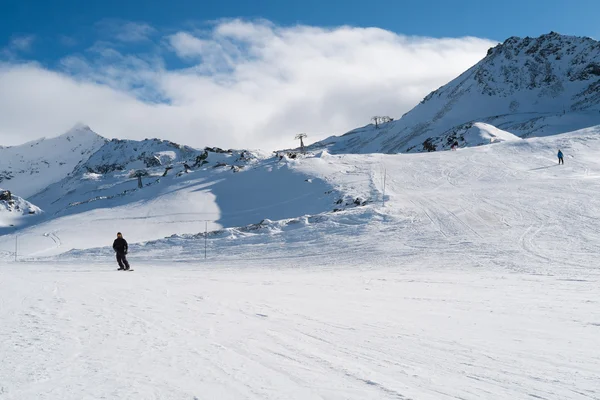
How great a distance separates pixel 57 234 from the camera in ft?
117

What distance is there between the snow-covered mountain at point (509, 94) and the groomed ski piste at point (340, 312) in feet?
255

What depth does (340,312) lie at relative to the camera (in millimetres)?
8125

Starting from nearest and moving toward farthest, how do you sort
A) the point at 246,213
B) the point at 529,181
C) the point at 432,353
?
the point at 432,353 → the point at 529,181 → the point at 246,213

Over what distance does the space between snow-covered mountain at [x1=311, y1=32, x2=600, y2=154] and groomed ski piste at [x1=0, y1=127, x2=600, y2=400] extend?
77.7m

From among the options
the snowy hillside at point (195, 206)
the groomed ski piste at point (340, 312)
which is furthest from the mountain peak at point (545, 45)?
the groomed ski piste at point (340, 312)

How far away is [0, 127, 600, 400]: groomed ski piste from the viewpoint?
4664 millimetres

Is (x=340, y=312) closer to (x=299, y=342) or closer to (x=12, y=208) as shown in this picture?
(x=299, y=342)

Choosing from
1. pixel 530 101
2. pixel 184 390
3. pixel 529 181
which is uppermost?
pixel 530 101

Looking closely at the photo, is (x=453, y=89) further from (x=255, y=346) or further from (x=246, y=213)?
(x=255, y=346)

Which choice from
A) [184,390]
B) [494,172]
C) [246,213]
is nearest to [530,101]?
[494,172]

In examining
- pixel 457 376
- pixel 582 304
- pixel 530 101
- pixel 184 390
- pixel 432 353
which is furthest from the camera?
pixel 530 101

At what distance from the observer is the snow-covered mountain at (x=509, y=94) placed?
103 meters

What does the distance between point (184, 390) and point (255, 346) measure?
1608 millimetres

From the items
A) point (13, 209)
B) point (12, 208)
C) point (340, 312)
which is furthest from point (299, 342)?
point (12, 208)
